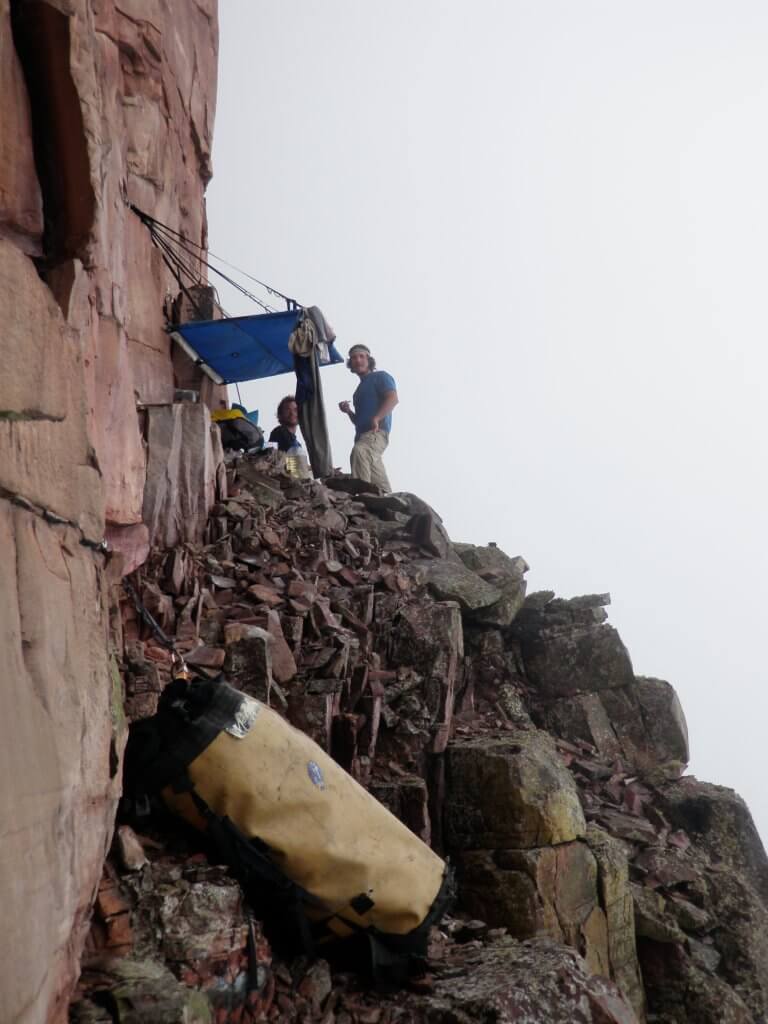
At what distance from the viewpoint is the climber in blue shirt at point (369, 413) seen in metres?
13.8

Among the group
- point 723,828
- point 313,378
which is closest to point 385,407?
point 313,378

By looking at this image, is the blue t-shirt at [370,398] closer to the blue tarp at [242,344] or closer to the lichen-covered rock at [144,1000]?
the blue tarp at [242,344]

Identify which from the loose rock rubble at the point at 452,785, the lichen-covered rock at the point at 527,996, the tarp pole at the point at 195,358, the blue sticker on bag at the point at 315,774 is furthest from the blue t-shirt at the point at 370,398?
the lichen-covered rock at the point at 527,996

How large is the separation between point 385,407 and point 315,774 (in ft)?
31.7

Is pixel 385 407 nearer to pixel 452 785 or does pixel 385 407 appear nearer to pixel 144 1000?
pixel 452 785

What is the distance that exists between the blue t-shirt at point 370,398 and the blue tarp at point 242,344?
3.96 ft

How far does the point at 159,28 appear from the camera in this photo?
12461 millimetres

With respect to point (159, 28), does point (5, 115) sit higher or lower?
lower

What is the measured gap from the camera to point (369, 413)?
46.1 feet

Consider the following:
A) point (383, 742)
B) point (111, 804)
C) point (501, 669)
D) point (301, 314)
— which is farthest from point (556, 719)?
point (111, 804)

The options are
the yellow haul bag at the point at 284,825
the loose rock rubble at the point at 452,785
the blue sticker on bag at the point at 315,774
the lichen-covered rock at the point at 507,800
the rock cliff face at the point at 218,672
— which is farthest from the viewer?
the lichen-covered rock at the point at 507,800

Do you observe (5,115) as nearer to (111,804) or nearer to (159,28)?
(111,804)

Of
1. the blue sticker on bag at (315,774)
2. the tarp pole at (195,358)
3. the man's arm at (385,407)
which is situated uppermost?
the tarp pole at (195,358)

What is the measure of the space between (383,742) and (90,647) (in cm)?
482
